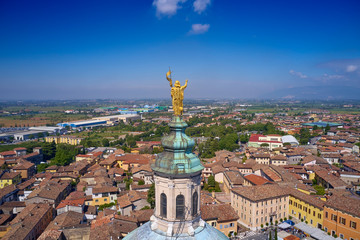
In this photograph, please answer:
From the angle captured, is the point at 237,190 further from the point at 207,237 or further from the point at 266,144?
the point at 266,144

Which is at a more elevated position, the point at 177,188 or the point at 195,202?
the point at 177,188

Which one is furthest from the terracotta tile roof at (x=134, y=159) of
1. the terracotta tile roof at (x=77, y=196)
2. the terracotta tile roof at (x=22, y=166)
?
the terracotta tile roof at (x=22, y=166)

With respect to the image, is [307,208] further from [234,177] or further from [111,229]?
[111,229]

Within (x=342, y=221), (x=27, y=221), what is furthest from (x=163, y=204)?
(x=342, y=221)

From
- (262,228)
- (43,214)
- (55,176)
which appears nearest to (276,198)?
(262,228)

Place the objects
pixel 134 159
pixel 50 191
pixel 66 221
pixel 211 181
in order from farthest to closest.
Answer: pixel 134 159
pixel 211 181
pixel 50 191
pixel 66 221

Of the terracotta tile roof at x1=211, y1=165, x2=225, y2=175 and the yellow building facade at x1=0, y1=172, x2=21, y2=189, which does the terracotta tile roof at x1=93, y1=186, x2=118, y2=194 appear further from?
the yellow building facade at x1=0, y1=172, x2=21, y2=189

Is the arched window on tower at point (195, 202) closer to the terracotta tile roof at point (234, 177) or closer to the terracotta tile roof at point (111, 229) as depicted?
the terracotta tile roof at point (111, 229)
